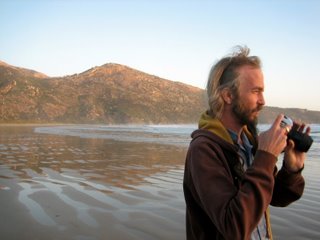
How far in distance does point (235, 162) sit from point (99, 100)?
14482 centimetres

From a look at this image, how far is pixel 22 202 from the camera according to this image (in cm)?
751

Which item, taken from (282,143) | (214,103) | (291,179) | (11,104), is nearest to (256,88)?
(214,103)

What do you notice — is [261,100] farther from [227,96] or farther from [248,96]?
[227,96]

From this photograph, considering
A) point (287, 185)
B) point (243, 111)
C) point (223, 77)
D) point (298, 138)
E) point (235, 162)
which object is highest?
point (223, 77)

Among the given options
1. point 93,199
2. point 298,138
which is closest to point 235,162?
point 298,138

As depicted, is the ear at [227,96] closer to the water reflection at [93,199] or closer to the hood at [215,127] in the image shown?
the hood at [215,127]

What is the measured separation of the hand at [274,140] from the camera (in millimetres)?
1680

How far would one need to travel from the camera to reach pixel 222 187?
5.45 ft

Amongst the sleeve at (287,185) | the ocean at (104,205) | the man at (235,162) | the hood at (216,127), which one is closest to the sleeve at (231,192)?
the man at (235,162)

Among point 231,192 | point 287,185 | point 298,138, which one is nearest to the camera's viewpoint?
point 231,192

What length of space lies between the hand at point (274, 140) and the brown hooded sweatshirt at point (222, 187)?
0.03 m

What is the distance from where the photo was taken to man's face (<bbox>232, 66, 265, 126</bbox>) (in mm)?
1907

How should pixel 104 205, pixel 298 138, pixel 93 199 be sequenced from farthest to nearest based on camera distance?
pixel 93 199 → pixel 104 205 → pixel 298 138

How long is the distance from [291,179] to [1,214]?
237 inches
